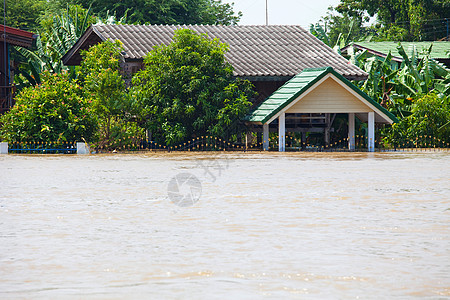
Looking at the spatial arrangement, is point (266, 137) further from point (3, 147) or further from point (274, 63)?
point (3, 147)

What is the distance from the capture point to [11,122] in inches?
1196

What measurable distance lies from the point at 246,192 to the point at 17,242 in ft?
22.7

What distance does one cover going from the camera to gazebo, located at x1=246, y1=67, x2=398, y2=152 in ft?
101

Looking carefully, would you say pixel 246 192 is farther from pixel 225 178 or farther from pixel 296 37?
pixel 296 37

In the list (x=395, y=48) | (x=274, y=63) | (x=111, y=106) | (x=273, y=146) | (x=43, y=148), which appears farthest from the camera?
(x=395, y=48)

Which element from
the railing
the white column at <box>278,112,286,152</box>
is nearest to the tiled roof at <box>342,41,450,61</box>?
the white column at <box>278,112,286,152</box>

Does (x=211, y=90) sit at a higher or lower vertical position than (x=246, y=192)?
higher

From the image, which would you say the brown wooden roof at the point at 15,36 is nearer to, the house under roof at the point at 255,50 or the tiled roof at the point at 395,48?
the house under roof at the point at 255,50

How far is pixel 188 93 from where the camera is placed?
32.0 meters

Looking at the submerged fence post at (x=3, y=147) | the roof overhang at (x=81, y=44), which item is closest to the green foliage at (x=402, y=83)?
the roof overhang at (x=81, y=44)

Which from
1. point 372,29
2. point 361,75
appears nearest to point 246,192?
point 361,75

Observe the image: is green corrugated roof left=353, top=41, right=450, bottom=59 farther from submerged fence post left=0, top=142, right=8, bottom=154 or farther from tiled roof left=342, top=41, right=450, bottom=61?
submerged fence post left=0, top=142, right=8, bottom=154

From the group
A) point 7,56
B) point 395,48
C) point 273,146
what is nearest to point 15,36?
point 7,56

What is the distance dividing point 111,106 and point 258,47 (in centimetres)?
888
